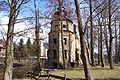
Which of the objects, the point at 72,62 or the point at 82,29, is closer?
the point at 82,29

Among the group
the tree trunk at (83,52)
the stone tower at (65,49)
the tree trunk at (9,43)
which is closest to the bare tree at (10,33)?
the tree trunk at (9,43)

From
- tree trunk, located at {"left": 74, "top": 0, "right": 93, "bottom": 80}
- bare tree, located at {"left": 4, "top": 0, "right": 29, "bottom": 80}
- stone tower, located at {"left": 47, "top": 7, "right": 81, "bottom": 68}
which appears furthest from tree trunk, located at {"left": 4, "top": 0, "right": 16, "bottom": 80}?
stone tower, located at {"left": 47, "top": 7, "right": 81, "bottom": 68}

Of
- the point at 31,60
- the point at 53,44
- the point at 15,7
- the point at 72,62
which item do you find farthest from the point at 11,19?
the point at 53,44

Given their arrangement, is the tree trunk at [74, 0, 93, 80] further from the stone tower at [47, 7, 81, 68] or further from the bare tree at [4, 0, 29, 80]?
the stone tower at [47, 7, 81, 68]

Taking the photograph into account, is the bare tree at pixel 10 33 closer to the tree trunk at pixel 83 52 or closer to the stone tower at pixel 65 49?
the tree trunk at pixel 83 52

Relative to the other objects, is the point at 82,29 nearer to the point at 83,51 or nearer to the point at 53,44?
the point at 83,51

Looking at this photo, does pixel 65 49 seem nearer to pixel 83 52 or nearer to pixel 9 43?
pixel 83 52

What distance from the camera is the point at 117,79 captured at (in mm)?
20719

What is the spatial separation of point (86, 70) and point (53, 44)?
4269cm

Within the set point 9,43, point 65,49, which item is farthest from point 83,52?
point 65,49

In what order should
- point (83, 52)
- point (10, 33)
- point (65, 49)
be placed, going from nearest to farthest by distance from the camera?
point (10, 33)
point (83, 52)
point (65, 49)

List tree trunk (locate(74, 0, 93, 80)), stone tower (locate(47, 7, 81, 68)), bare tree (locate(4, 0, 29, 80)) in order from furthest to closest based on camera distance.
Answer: stone tower (locate(47, 7, 81, 68)) → tree trunk (locate(74, 0, 93, 80)) → bare tree (locate(4, 0, 29, 80))

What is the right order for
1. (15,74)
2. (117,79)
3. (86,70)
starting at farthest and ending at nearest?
(15,74), (117,79), (86,70)

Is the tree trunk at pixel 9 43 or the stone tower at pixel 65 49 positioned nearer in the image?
the tree trunk at pixel 9 43
